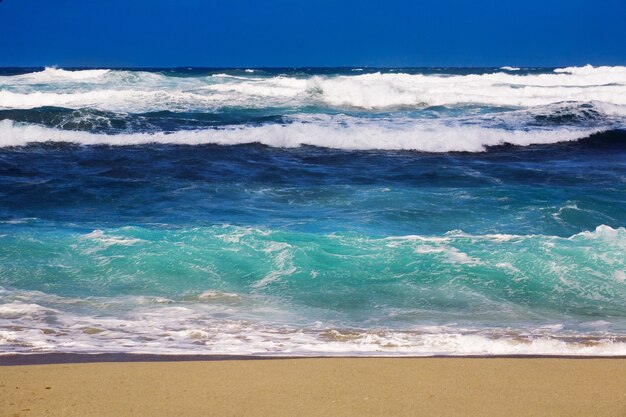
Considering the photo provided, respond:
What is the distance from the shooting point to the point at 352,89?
24.3 meters

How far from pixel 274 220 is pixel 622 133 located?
1063 centimetres

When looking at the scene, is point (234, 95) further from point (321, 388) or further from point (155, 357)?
point (321, 388)

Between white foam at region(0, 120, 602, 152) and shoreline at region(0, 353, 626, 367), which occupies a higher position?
white foam at region(0, 120, 602, 152)

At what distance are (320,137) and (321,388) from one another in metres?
11.4

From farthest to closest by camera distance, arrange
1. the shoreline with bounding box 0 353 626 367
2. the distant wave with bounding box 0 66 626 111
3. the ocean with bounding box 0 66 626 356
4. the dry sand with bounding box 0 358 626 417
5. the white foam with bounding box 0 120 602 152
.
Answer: the distant wave with bounding box 0 66 626 111
the white foam with bounding box 0 120 602 152
the ocean with bounding box 0 66 626 356
the shoreline with bounding box 0 353 626 367
the dry sand with bounding box 0 358 626 417

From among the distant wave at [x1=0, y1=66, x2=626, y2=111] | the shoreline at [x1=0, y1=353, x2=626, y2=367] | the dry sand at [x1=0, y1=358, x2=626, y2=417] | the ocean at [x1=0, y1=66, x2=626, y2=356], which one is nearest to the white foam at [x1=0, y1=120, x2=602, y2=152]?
the ocean at [x1=0, y1=66, x2=626, y2=356]

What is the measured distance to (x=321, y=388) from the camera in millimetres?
3455

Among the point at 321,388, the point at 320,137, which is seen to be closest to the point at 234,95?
the point at 320,137

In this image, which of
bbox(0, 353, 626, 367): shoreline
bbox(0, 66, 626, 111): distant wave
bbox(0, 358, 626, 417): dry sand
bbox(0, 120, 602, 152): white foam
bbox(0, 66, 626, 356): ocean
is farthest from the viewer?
bbox(0, 66, 626, 111): distant wave

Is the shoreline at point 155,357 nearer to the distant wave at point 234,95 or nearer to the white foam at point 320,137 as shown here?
the white foam at point 320,137

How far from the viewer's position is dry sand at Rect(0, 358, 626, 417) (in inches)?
126

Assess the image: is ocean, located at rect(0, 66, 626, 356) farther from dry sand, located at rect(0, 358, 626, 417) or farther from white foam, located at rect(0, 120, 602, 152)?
dry sand, located at rect(0, 358, 626, 417)

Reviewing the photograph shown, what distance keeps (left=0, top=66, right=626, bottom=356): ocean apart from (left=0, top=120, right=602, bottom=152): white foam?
6cm

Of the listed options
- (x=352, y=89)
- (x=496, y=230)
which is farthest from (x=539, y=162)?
(x=352, y=89)
